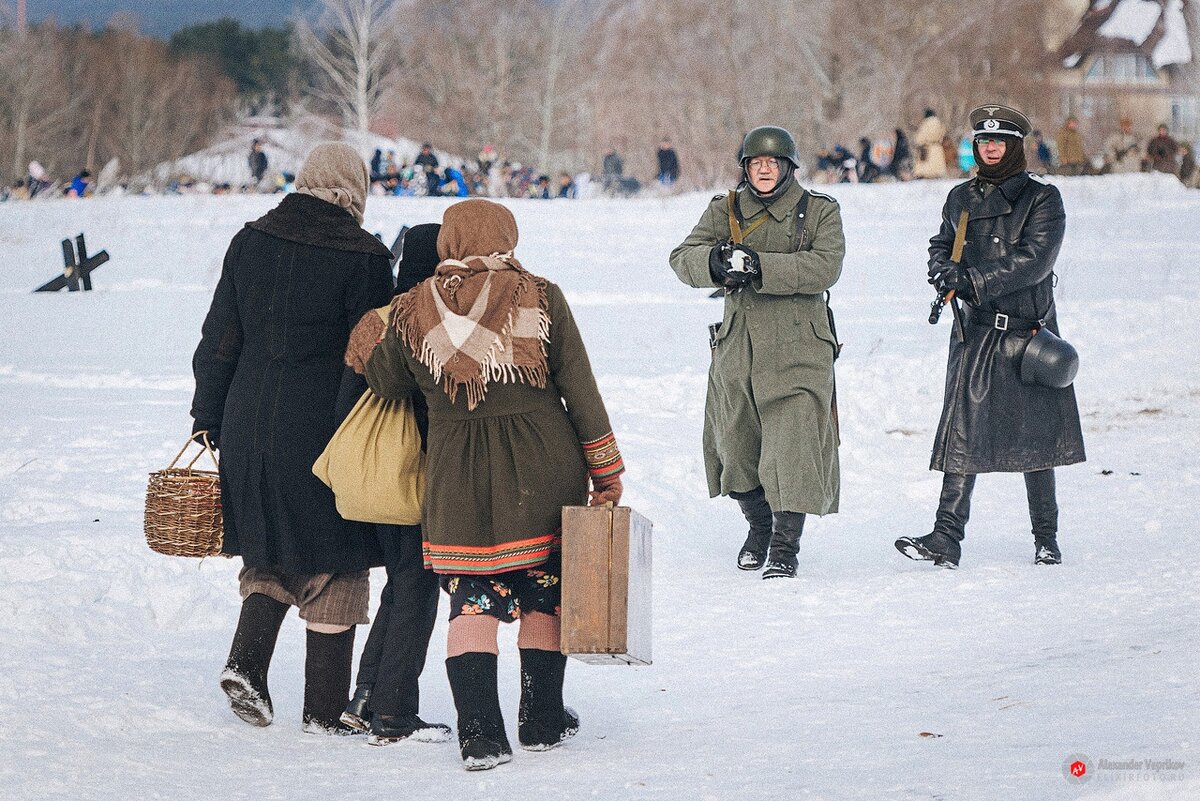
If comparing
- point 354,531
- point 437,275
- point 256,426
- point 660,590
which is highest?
point 437,275

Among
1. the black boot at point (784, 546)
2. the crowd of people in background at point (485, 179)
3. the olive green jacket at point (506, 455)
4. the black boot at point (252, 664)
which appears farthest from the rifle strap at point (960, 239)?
the crowd of people in background at point (485, 179)

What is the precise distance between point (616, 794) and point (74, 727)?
1.62 m

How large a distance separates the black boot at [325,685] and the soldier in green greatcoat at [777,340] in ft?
8.19

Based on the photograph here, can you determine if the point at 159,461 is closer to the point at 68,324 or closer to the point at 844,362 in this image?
the point at 844,362

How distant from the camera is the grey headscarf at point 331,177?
191 inches

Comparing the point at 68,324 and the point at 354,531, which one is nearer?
the point at 354,531

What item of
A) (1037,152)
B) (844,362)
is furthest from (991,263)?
(1037,152)

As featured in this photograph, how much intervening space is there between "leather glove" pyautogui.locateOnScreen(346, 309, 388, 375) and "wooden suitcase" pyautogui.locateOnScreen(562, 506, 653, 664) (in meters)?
0.74

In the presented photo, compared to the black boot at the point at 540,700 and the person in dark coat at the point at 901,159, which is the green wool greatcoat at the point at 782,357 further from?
the person in dark coat at the point at 901,159

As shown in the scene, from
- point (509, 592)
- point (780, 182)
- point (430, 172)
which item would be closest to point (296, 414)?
point (509, 592)

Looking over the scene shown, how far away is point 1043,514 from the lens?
22.6ft

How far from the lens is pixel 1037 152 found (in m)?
38.3

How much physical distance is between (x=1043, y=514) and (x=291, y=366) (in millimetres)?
3548

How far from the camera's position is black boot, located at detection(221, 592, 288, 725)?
4.69 m
